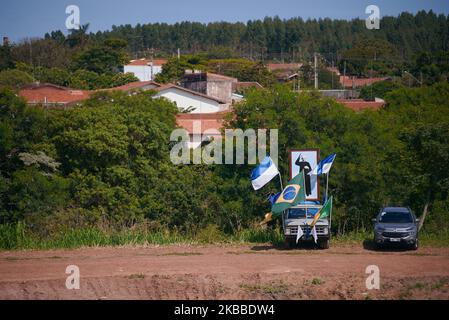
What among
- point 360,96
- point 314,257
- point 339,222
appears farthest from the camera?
point 360,96

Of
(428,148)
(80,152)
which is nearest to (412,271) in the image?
(428,148)

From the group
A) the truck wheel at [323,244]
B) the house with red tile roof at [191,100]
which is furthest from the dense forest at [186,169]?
the house with red tile roof at [191,100]

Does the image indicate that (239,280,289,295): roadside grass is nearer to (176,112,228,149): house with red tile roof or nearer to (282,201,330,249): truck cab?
(282,201,330,249): truck cab

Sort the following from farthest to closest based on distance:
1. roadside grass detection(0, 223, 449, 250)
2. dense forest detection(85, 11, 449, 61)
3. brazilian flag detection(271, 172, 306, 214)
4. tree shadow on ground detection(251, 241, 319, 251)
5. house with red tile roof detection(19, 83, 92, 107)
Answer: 1. dense forest detection(85, 11, 449, 61)
2. house with red tile roof detection(19, 83, 92, 107)
3. roadside grass detection(0, 223, 449, 250)
4. tree shadow on ground detection(251, 241, 319, 251)
5. brazilian flag detection(271, 172, 306, 214)

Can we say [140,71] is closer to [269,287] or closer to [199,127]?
[199,127]

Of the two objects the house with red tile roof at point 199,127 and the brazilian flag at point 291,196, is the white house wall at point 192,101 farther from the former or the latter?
the brazilian flag at point 291,196

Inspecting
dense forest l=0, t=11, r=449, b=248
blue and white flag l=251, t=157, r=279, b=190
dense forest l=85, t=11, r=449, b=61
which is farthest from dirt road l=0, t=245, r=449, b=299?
dense forest l=85, t=11, r=449, b=61

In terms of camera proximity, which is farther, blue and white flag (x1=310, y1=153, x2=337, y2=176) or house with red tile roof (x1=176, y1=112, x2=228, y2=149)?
house with red tile roof (x1=176, y1=112, x2=228, y2=149)
